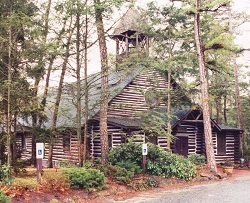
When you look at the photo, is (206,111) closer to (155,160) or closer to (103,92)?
(155,160)

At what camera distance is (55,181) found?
1157cm

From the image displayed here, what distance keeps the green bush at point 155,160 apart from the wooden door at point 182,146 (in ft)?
24.8

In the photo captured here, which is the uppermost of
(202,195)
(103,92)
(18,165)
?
(103,92)

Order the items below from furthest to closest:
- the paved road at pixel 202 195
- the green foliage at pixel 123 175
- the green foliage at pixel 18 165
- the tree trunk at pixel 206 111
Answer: the tree trunk at pixel 206 111, the green foliage at pixel 123 175, the green foliage at pixel 18 165, the paved road at pixel 202 195

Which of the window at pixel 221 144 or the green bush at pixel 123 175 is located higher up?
the window at pixel 221 144

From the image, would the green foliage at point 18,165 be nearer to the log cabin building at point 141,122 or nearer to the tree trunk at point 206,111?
the log cabin building at point 141,122

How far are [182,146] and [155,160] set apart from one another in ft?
28.8

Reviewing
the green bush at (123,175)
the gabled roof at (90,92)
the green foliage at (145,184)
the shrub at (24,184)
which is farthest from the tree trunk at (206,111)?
the shrub at (24,184)

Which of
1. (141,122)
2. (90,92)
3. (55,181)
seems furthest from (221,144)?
(55,181)

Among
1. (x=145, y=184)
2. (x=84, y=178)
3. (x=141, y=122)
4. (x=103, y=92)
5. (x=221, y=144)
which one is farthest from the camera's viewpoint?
(x=221, y=144)

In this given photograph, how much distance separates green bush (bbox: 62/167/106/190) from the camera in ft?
39.6

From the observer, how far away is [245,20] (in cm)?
2928

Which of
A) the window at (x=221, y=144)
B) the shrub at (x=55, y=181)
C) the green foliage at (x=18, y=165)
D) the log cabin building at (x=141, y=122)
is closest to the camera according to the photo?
the shrub at (x=55, y=181)

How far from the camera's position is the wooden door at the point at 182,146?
81.4 ft
